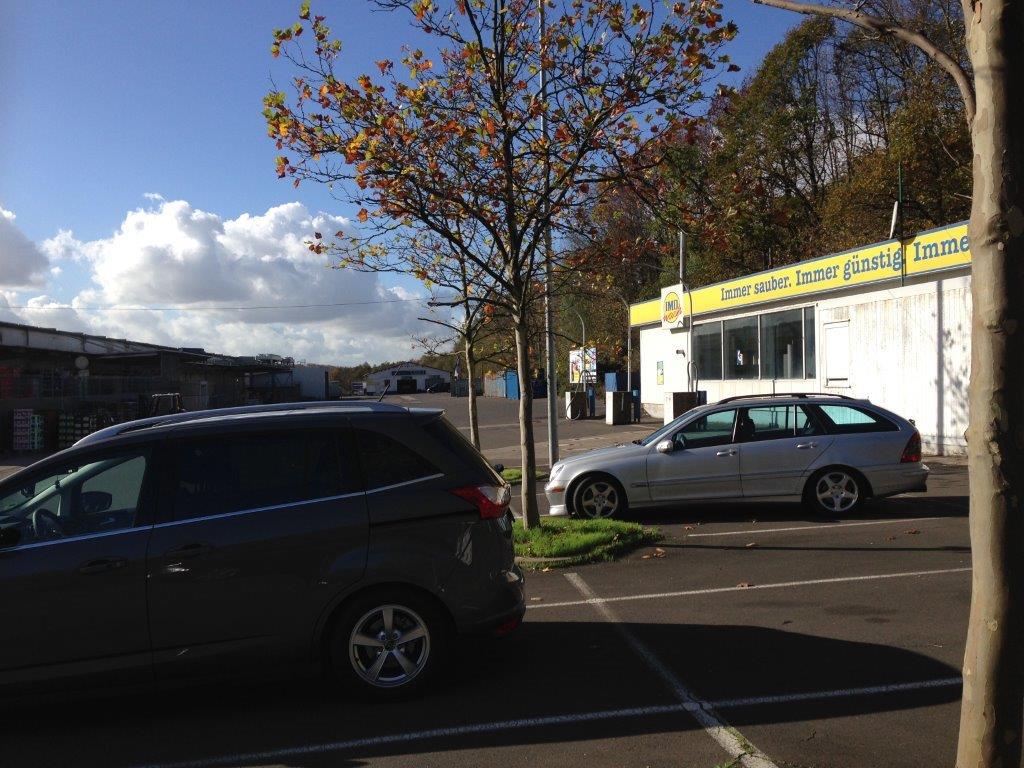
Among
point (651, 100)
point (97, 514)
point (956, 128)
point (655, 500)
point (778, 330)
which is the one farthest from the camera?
point (956, 128)

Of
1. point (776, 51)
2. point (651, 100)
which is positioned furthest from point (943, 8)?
point (651, 100)

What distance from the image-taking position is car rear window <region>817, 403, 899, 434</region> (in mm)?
11352

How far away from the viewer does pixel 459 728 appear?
4.97 metres

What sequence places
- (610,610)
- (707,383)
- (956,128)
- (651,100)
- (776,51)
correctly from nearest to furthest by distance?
(610,610) → (651,100) → (956,128) → (707,383) → (776,51)

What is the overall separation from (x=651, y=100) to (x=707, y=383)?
20546mm

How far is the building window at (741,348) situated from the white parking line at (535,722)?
21429mm

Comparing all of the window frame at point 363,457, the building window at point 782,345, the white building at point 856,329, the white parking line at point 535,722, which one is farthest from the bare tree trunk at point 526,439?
the building window at point 782,345

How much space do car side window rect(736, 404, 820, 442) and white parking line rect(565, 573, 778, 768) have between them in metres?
5.03

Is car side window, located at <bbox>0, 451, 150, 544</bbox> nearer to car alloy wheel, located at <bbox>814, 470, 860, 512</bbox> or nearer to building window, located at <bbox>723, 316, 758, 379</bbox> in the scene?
car alloy wheel, located at <bbox>814, 470, 860, 512</bbox>

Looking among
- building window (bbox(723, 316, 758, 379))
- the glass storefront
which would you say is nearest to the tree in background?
the glass storefront

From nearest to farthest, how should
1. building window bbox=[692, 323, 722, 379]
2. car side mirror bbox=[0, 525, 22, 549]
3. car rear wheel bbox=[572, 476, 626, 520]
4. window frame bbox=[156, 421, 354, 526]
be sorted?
car side mirror bbox=[0, 525, 22, 549] < window frame bbox=[156, 421, 354, 526] < car rear wheel bbox=[572, 476, 626, 520] < building window bbox=[692, 323, 722, 379]

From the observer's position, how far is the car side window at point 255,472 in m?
5.35

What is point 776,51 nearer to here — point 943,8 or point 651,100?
point 943,8

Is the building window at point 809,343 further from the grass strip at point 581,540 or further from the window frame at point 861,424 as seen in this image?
the grass strip at point 581,540
